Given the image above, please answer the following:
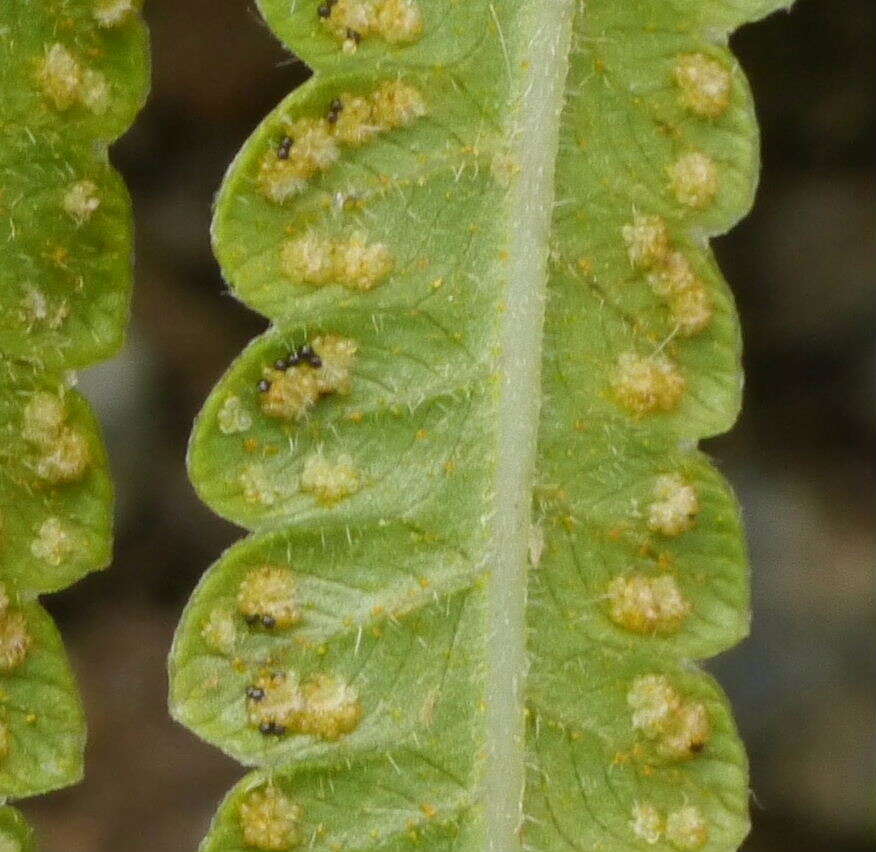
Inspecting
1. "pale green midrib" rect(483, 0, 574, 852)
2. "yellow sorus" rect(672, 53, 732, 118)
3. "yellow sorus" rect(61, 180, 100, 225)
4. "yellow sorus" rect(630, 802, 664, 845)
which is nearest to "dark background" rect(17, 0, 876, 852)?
"yellow sorus" rect(672, 53, 732, 118)

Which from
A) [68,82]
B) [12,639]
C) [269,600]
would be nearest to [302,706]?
[269,600]

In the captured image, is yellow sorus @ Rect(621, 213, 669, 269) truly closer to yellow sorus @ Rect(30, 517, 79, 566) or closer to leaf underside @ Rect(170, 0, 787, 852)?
leaf underside @ Rect(170, 0, 787, 852)

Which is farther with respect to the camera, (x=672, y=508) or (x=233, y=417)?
(x=672, y=508)

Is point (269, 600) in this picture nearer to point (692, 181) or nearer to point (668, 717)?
point (668, 717)

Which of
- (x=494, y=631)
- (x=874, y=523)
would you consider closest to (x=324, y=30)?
(x=494, y=631)

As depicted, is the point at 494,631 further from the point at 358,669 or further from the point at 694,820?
the point at 694,820

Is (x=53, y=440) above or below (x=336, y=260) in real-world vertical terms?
below

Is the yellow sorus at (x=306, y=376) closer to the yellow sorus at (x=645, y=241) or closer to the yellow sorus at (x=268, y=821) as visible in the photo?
the yellow sorus at (x=645, y=241)

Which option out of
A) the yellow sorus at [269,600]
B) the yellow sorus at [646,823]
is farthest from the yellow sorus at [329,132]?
the yellow sorus at [646,823]
